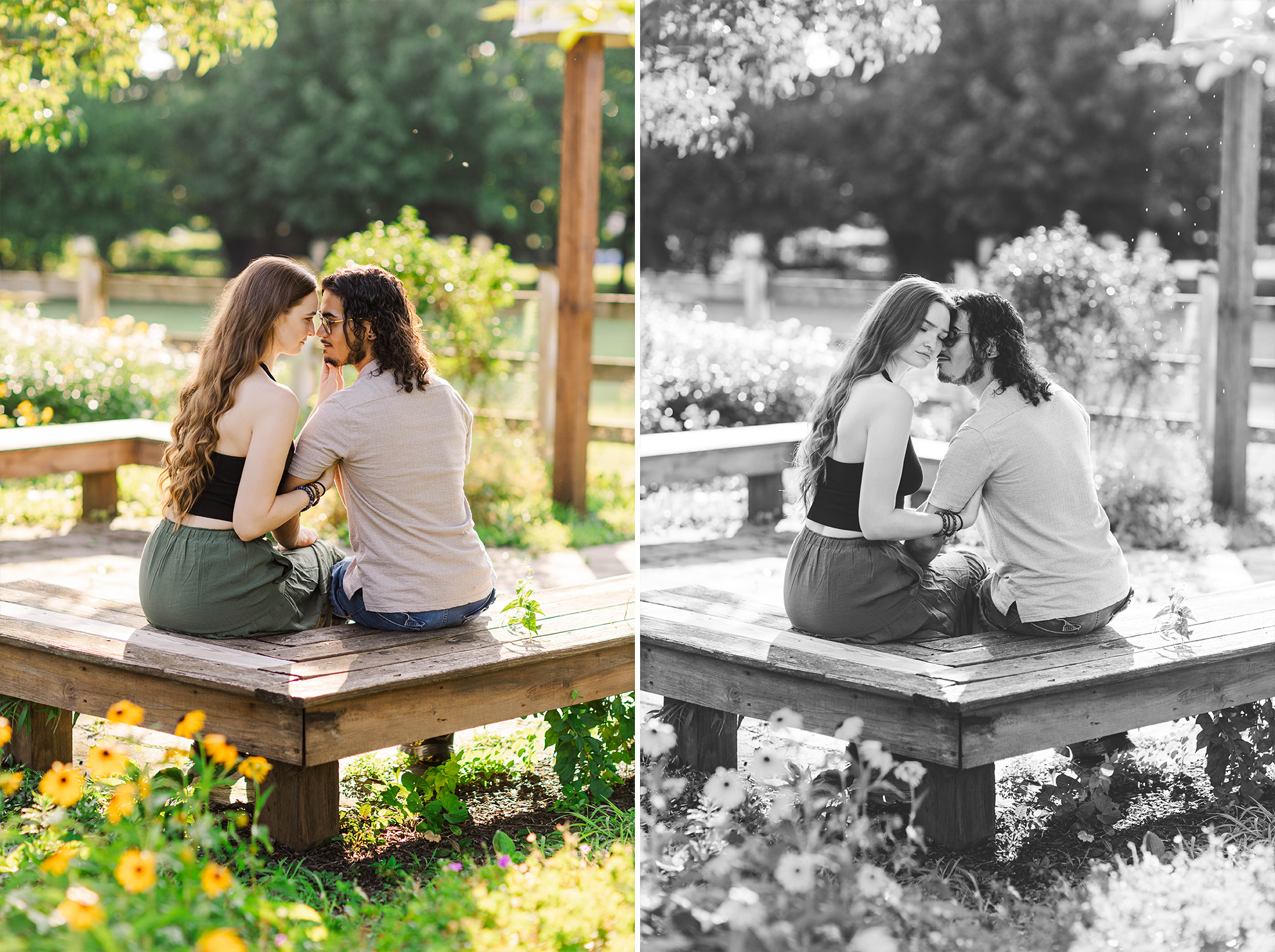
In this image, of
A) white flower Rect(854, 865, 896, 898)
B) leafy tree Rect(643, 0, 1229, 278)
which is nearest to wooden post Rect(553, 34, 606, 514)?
white flower Rect(854, 865, 896, 898)

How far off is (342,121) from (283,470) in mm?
24704

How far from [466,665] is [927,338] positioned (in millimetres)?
1483

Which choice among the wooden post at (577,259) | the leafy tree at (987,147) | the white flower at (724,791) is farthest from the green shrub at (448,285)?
the leafy tree at (987,147)

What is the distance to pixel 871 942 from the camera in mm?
2340

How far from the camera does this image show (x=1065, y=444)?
3.44 metres

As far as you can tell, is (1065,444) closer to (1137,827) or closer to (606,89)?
(1137,827)

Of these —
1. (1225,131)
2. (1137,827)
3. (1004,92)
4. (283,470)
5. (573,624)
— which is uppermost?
(1004,92)

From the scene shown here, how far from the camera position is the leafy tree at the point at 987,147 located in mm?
21891

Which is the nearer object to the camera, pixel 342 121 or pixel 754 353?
pixel 754 353

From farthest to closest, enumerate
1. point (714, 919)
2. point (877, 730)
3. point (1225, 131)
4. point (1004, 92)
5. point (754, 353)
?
point (1004, 92), point (754, 353), point (1225, 131), point (877, 730), point (714, 919)

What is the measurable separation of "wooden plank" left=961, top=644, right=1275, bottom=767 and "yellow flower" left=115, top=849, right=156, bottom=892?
70.1 inches

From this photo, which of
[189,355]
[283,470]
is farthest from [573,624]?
[189,355]

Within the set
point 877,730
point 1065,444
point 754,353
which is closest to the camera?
point 877,730

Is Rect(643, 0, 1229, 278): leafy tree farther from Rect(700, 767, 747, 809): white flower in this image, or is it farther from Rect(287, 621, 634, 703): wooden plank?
Rect(700, 767, 747, 809): white flower
